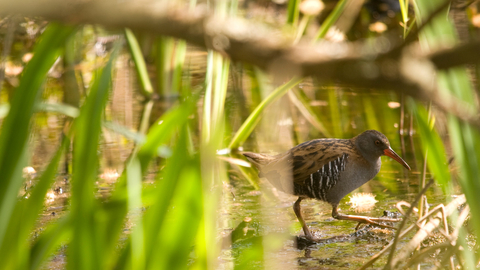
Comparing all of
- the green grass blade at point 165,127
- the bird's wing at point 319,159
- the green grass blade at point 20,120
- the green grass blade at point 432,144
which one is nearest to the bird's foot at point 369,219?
the bird's wing at point 319,159

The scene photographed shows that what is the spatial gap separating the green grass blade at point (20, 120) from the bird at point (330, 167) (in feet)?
6.62

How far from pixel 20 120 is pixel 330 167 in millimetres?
2317

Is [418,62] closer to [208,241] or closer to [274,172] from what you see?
[208,241]

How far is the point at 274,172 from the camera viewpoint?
3338mm

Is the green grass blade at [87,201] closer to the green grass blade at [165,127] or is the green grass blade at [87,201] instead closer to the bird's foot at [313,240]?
the green grass blade at [165,127]

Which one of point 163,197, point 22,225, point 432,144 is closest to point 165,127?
point 163,197

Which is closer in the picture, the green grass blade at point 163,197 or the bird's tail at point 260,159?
the green grass blade at point 163,197

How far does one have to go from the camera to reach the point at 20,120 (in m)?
1.27

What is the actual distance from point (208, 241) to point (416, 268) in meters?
1.32

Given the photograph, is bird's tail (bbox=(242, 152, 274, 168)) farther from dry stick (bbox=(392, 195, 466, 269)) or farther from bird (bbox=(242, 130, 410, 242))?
dry stick (bbox=(392, 195, 466, 269))

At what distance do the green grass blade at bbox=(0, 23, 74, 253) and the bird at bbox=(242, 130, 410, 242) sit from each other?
6.62 feet

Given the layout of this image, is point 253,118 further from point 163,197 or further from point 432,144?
point 163,197

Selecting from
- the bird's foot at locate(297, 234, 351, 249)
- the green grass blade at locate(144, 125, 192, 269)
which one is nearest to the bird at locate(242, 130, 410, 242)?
the bird's foot at locate(297, 234, 351, 249)

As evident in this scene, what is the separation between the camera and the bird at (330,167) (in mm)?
3206
